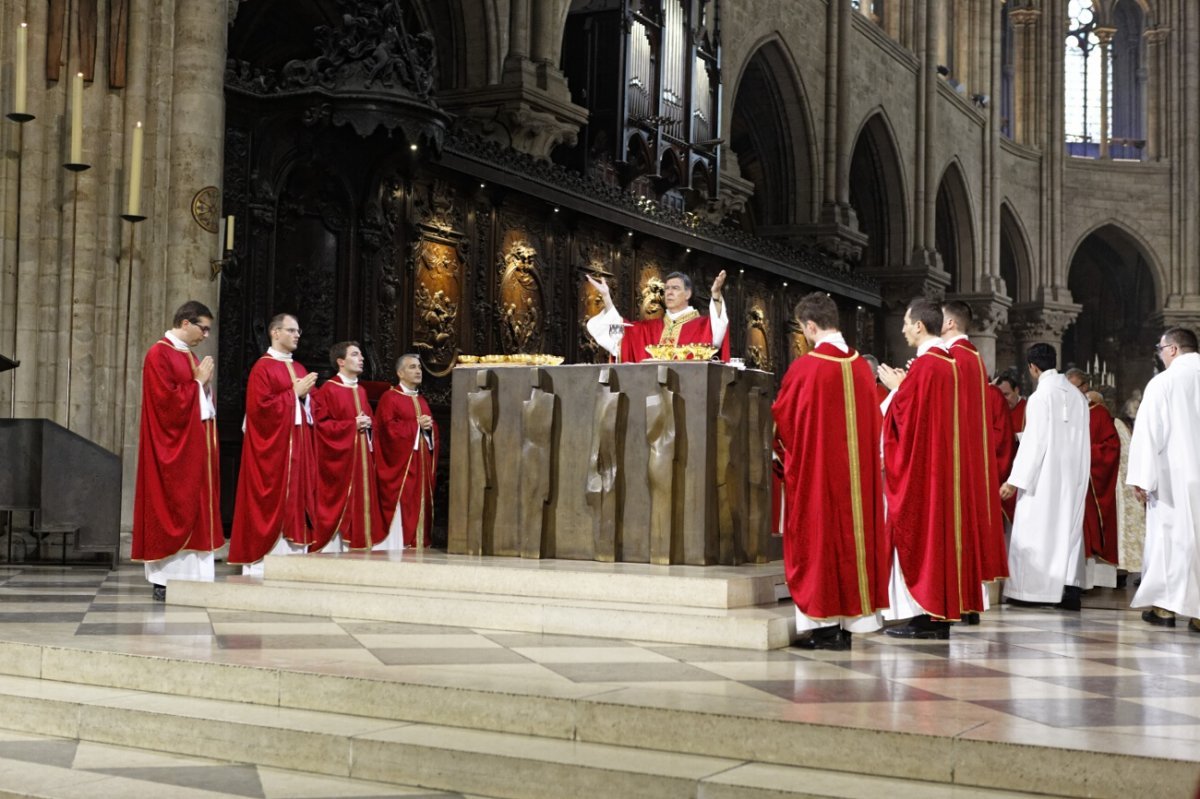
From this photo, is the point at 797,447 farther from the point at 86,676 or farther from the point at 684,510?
the point at 86,676

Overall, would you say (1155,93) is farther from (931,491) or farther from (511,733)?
(511,733)

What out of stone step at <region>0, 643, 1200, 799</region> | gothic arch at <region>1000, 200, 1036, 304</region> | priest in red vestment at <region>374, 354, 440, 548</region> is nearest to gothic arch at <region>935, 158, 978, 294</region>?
gothic arch at <region>1000, 200, 1036, 304</region>

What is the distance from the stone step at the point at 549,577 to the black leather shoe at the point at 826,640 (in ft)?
1.35

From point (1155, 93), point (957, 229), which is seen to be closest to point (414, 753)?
point (957, 229)

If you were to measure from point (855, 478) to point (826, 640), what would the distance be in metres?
0.77

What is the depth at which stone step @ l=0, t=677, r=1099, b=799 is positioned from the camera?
4.41 metres

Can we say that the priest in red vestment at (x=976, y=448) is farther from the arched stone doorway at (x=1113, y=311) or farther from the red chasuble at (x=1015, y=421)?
the arched stone doorway at (x=1113, y=311)

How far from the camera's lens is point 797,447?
6742 millimetres

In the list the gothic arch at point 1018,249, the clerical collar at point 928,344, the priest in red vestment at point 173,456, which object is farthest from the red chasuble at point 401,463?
the gothic arch at point 1018,249

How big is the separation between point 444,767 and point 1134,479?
17.0ft

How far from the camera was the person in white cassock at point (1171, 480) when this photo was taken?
829cm

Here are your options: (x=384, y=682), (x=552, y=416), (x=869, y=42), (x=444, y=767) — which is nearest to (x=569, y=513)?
(x=552, y=416)

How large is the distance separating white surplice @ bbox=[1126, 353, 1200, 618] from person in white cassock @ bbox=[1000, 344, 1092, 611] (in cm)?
96

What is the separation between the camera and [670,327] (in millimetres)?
9133
